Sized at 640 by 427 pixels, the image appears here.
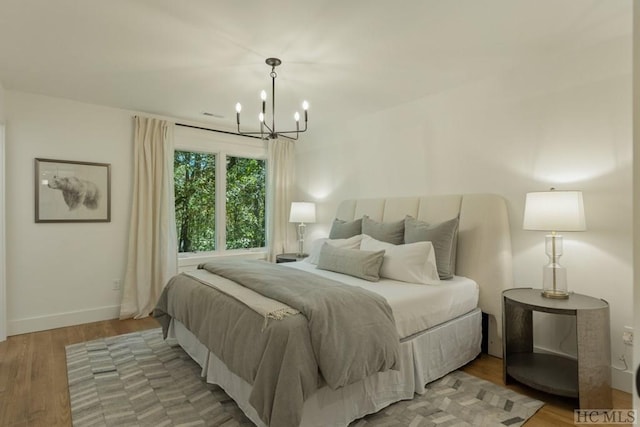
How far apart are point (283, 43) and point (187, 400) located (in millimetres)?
2535

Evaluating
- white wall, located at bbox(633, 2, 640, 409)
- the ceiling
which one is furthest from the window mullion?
white wall, located at bbox(633, 2, 640, 409)

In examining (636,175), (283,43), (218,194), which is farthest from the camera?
(218,194)

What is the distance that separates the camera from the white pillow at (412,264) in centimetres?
262

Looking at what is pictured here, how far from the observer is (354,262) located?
279 centimetres

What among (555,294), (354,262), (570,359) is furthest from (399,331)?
(570,359)

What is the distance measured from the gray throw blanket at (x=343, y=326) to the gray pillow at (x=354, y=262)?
55 centimetres

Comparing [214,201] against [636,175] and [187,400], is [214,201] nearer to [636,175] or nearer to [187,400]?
[187,400]

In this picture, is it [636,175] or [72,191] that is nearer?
[636,175]

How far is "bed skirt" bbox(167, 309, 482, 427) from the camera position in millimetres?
1784

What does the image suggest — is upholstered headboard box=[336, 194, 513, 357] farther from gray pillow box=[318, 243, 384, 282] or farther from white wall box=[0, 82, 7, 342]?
white wall box=[0, 82, 7, 342]

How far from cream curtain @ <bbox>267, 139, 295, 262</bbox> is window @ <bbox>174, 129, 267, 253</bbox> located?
197 millimetres

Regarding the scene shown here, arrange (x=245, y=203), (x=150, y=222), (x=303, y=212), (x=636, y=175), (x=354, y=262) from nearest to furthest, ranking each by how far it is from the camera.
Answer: (x=636, y=175) → (x=354, y=262) → (x=150, y=222) → (x=303, y=212) → (x=245, y=203)

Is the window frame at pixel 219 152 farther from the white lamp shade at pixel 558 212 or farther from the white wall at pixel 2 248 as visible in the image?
the white lamp shade at pixel 558 212

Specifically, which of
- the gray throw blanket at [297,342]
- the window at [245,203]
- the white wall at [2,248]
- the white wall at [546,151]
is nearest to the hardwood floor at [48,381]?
the white wall at [2,248]
